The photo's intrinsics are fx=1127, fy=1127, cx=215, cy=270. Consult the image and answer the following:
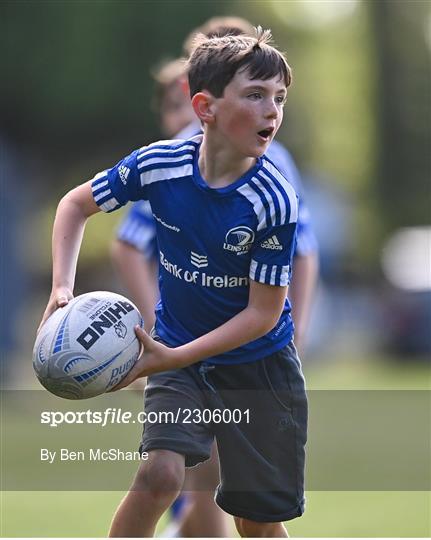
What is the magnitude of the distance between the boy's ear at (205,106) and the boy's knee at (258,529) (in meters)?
1.66

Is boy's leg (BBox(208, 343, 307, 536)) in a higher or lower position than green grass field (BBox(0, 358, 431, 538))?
lower

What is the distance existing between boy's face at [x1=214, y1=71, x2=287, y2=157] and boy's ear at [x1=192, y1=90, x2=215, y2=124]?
3.4 inches

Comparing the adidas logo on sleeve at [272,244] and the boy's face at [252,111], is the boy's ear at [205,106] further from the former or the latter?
the adidas logo on sleeve at [272,244]

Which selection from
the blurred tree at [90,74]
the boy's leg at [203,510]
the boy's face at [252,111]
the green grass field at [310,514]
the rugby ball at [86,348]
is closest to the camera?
the rugby ball at [86,348]

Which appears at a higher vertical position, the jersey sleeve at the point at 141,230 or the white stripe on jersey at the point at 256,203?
the jersey sleeve at the point at 141,230

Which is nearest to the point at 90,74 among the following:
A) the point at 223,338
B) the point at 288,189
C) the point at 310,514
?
the point at 310,514

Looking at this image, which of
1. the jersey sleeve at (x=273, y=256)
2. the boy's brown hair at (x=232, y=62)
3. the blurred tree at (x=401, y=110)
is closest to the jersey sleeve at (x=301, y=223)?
the boy's brown hair at (x=232, y=62)

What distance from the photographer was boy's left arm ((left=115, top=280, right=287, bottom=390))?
14.1 feet

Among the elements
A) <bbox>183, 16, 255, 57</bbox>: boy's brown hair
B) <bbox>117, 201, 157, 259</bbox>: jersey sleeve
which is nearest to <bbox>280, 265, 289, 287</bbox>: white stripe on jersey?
<bbox>183, 16, 255, 57</bbox>: boy's brown hair

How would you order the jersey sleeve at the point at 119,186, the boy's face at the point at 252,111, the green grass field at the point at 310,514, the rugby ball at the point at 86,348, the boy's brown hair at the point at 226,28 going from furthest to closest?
the green grass field at the point at 310,514 → the boy's brown hair at the point at 226,28 → the jersey sleeve at the point at 119,186 → the boy's face at the point at 252,111 → the rugby ball at the point at 86,348

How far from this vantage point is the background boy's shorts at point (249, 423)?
4.45 metres

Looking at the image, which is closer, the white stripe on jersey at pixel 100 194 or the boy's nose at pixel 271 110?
the boy's nose at pixel 271 110

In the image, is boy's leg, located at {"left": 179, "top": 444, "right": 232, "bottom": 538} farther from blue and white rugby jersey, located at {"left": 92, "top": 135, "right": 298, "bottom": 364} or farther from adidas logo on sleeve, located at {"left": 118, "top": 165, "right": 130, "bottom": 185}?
adidas logo on sleeve, located at {"left": 118, "top": 165, "right": 130, "bottom": 185}

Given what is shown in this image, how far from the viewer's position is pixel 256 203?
433 centimetres
